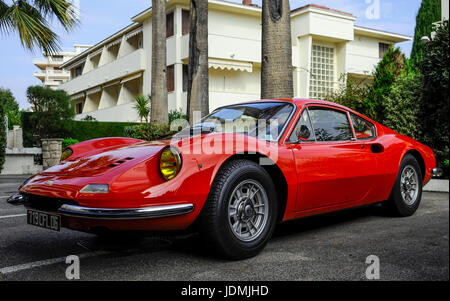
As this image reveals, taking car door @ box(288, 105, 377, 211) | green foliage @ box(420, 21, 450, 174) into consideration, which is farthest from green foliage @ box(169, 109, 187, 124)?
car door @ box(288, 105, 377, 211)

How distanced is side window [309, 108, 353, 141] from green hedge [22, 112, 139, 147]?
13696mm

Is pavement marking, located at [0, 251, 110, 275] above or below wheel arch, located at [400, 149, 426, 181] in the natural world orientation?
below

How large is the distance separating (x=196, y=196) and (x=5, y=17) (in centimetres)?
Answer: 1148

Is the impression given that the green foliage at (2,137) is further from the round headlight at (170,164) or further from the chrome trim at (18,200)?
the round headlight at (170,164)

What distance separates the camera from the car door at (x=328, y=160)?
3688 millimetres

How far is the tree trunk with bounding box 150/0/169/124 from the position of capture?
14445mm

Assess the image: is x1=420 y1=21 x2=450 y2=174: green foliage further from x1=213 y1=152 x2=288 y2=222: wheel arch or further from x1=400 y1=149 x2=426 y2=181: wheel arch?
x1=213 y1=152 x2=288 y2=222: wheel arch

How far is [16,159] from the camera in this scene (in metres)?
14.2

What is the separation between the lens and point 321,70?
24.2 metres

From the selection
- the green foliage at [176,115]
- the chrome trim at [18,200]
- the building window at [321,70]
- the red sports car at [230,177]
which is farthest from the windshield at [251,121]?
the building window at [321,70]

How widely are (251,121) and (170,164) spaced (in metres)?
1.17
